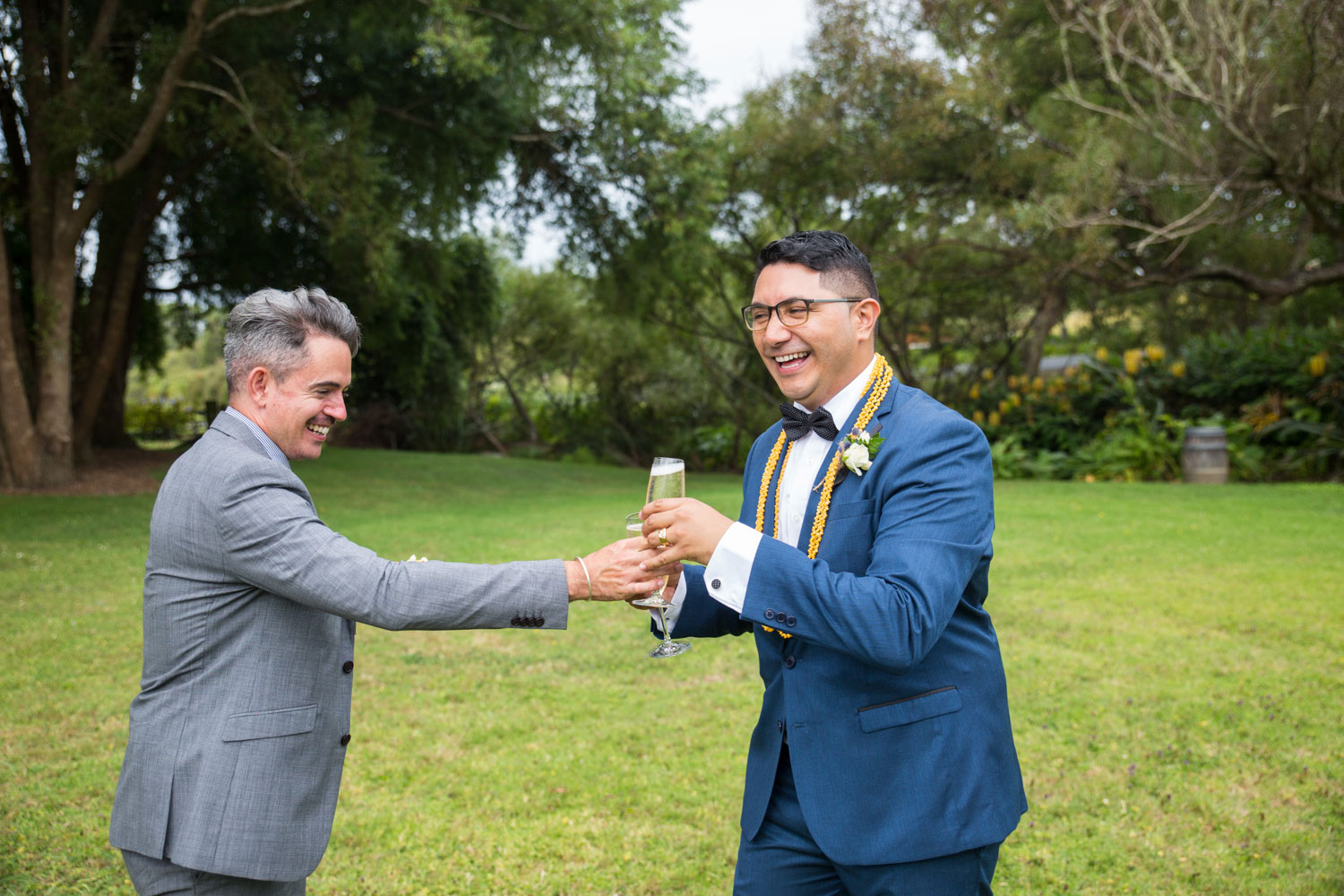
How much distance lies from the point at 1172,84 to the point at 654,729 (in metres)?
12.4

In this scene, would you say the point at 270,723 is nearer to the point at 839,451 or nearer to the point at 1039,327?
the point at 839,451

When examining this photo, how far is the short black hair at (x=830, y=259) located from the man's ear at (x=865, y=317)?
3 centimetres

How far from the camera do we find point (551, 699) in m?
7.01

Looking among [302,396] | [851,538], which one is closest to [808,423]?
[851,538]

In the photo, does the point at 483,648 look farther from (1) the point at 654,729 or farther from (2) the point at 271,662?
(2) the point at 271,662

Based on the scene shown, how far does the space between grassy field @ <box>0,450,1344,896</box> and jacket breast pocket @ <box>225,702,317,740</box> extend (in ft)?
7.57

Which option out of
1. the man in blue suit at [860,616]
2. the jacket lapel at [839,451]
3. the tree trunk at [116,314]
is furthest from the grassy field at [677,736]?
the tree trunk at [116,314]

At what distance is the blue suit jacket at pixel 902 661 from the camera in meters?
2.14

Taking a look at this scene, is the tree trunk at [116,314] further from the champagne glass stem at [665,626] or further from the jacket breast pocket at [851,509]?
the jacket breast pocket at [851,509]

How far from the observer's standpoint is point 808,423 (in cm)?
269

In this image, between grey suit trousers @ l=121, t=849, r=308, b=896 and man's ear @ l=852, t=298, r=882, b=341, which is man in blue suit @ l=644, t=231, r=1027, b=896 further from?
grey suit trousers @ l=121, t=849, r=308, b=896

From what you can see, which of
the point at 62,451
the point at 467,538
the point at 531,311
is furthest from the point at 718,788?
the point at 531,311

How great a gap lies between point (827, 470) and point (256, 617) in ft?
4.87

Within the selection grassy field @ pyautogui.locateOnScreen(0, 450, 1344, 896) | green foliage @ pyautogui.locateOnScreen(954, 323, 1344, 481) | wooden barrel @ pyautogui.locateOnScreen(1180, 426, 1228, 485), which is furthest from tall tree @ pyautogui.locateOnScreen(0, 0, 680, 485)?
wooden barrel @ pyautogui.locateOnScreen(1180, 426, 1228, 485)
